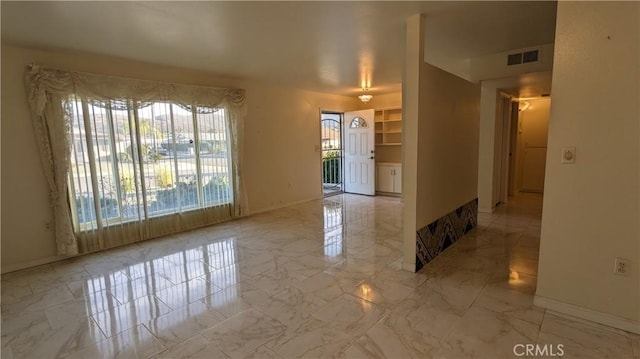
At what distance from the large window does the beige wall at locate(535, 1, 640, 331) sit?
14.7 feet

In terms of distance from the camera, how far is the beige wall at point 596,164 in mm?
2045

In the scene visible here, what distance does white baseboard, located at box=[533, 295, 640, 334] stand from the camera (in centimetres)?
215

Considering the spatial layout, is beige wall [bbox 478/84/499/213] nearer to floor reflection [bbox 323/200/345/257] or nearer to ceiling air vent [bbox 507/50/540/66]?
ceiling air vent [bbox 507/50/540/66]

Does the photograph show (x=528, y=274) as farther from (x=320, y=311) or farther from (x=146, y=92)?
(x=146, y=92)

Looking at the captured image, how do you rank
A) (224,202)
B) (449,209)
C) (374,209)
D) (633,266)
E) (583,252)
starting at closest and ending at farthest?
1. (633,266)
2. (583,252)
3. (449,209)
4. (224,202)
5. (374,209)

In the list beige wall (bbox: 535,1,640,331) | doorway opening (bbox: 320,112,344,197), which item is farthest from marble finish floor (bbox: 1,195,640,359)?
doorway opening (bbox: 320,112,344,197)

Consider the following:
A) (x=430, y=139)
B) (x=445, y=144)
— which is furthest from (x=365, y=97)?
(x=430, y=139)

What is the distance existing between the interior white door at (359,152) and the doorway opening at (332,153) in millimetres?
230

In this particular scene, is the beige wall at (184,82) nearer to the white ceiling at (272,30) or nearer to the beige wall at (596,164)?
the white ceiling at (272,30)

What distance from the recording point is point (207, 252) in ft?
12.8

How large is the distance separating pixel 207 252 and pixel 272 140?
2.76 m

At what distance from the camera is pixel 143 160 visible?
4355 mm

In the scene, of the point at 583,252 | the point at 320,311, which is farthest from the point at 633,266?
the point at 320,311

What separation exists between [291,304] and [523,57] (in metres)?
4.14
